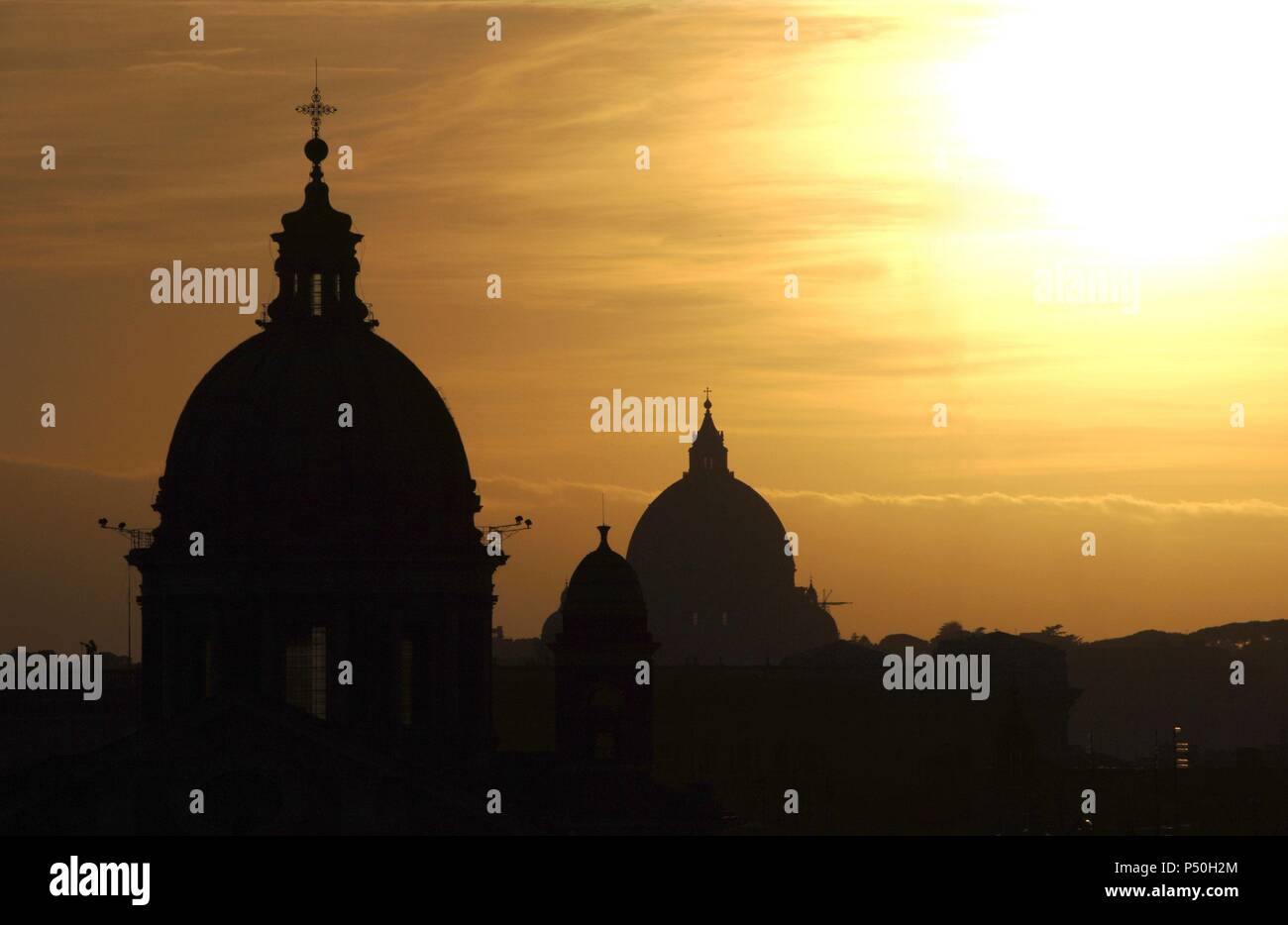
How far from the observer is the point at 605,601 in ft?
326

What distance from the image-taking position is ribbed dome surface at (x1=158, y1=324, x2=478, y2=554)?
103 metres

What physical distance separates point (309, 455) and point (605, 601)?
1025 centimetres

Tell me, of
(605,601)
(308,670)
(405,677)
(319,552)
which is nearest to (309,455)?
(319,552)

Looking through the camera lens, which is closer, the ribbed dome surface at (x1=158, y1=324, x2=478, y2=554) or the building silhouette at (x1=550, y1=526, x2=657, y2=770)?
the building silhouette at (x1=550, y1=526, x2=657, y2=770)

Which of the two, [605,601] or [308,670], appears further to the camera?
[308,670]

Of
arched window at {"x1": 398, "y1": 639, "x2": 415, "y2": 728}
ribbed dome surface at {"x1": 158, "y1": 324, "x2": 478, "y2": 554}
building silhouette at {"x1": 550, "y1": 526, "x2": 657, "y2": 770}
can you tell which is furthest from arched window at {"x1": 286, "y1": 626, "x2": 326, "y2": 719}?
building silhouette at {"x1": 550, "y1": 526, "x2": 657, "y2": 770}

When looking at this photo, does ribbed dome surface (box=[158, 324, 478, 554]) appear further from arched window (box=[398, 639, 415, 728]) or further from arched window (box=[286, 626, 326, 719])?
arched window (box=[398, 639, 415, 728])

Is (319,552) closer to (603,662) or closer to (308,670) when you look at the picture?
(308,670)

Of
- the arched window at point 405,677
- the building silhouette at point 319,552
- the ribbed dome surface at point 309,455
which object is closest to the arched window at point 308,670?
the building silhouette at point 319,552

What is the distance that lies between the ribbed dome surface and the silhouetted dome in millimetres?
5469
